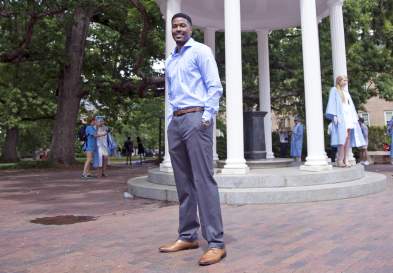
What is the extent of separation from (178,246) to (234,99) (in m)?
4.58

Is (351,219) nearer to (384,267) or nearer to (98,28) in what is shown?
(384,267)

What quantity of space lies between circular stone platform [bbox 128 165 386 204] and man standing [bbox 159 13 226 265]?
3125 mm

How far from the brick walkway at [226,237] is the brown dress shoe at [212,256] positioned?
6 centimetres

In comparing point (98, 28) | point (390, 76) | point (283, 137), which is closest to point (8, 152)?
point (98, 28)

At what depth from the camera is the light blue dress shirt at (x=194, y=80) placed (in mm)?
4105

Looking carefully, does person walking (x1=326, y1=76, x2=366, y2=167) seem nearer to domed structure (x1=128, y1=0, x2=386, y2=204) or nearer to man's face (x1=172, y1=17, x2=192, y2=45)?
domed structure (x1=128, y1=0, x2=386, y2=204)

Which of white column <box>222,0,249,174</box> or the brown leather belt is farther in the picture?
white column <box>222,0,249,174</box>

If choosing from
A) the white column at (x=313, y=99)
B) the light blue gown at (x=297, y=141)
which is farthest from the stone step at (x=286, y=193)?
the light blue gown at (x=297, y=141)

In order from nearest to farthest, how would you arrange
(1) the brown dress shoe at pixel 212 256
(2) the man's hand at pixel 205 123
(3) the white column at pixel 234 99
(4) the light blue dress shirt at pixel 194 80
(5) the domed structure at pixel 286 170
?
(1) the brown dress shoe at pixel 212 256
(2) the man's hand at pixel 205 123
(4) the light blue dress shirt at pixel 194 80
(5) the domed structure at pixel 286 170
(3) the white column at pixel 234 99

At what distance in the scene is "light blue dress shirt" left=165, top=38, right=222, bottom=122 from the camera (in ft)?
13.5

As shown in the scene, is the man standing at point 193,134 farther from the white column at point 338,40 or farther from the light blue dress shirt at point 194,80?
the white column at point 338,40

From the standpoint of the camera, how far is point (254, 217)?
238 inches

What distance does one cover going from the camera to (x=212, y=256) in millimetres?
3807

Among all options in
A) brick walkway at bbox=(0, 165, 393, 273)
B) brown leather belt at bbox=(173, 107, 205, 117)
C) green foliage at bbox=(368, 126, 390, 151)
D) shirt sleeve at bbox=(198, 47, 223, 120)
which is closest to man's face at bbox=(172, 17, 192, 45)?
shirt sleeve at bbox=(198, 47, 223, 120)
